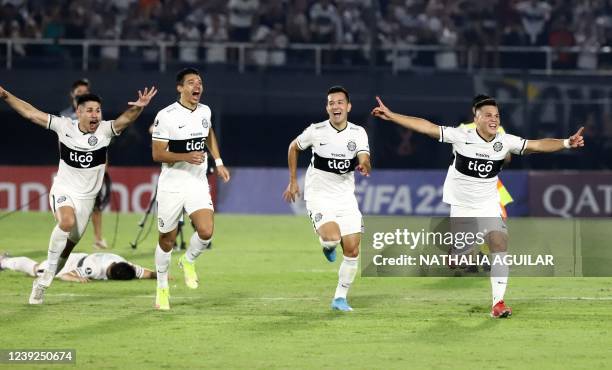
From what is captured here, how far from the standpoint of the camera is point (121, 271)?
15445 mm

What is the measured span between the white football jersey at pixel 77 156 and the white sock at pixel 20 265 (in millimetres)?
2630

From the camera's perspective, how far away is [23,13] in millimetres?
29484

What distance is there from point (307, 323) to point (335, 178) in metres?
2.05

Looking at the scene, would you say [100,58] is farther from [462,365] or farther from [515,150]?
[462,365]

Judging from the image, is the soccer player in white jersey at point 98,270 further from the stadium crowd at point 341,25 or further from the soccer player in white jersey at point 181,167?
the stadium crowd at point 341,25

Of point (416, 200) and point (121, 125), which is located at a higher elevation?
point (121, 125)

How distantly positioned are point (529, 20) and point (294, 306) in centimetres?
1882

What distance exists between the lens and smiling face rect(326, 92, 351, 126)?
13219 mm

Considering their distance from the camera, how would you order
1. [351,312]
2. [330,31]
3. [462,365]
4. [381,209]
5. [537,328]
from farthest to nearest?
[330,31]
[381,209]
[351,312]
[537,328]
[462,365]

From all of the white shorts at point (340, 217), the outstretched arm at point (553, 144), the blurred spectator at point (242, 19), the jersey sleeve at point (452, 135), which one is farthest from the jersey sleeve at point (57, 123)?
the blurred spectator at point (242, 19)

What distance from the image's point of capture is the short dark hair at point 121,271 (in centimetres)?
1541

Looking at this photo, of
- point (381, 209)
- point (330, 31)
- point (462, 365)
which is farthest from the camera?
point (330, 31)

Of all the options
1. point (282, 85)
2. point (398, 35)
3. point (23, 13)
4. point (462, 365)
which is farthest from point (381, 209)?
point (462, 365)

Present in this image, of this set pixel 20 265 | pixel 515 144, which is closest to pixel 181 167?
pixel 515 144
